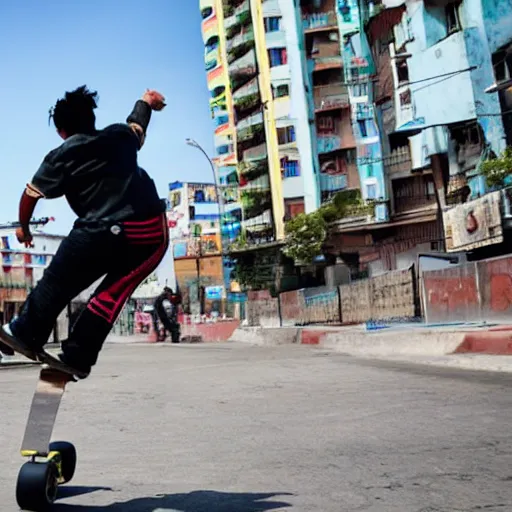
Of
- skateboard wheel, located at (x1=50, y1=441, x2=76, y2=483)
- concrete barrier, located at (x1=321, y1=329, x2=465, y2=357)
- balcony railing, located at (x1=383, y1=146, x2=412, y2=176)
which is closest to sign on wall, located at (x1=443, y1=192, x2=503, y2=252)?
concrete barrier, located at (x1=321, y1=329, x2=465, y2=357)

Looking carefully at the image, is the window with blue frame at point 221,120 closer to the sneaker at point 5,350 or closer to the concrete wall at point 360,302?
the concrete wall at point 360,302

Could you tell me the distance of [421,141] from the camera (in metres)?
40.9

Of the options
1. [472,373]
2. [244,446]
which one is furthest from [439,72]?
[244,446]

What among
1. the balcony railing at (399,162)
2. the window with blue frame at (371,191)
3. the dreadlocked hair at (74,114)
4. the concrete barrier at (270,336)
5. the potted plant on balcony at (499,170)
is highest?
the balcony railing at (399,162)

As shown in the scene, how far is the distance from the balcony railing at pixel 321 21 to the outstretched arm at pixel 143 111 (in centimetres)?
5819

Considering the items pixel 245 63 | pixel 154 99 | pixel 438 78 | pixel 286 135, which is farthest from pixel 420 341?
pixel 245 63

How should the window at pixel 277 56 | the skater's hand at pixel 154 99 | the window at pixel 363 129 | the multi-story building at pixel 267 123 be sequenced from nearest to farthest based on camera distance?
1. the skater's hand at pixel 154 99
2. the window at pixel 363 129
3. the multi-story building at pixel 267 123
4. the window at pixel 277 56

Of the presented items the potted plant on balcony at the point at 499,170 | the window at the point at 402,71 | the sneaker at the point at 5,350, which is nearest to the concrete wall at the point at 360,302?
the potted plant on balcony at the point at 499,170

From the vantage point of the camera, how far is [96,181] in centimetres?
385

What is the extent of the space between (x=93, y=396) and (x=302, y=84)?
175ft

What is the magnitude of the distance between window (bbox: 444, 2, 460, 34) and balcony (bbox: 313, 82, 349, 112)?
19.9m

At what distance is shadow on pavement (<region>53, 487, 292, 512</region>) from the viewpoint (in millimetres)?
3537

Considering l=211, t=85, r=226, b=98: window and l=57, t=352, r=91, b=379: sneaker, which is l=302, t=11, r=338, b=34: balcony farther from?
l=57, t=352, r=91, b=379: sneaker

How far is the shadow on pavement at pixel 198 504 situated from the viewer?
354 cm
